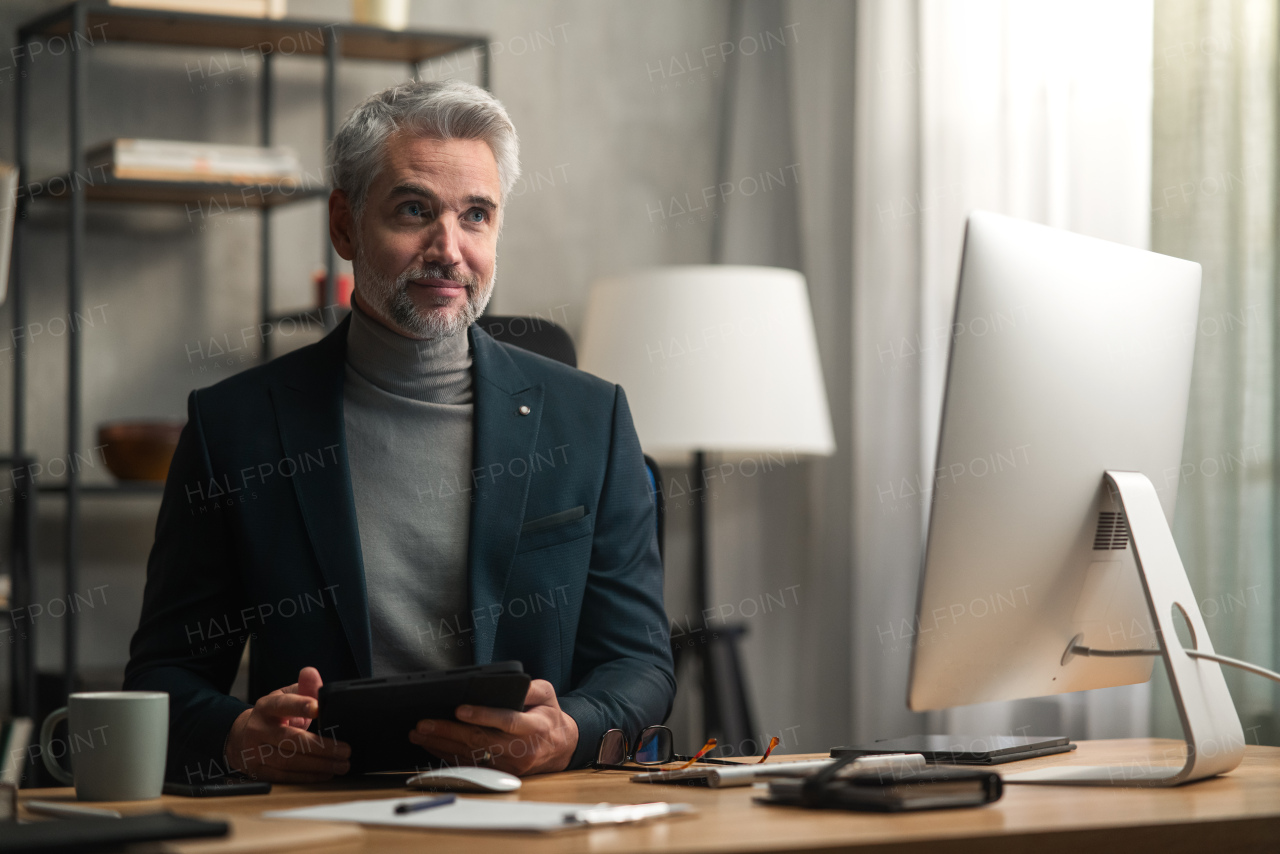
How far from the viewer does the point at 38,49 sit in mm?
2957

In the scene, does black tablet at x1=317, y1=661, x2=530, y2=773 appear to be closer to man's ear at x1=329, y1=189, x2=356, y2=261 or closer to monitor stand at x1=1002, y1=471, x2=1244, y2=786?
monitor stand at x1=1002, y1=471, x2=1244, y2=786

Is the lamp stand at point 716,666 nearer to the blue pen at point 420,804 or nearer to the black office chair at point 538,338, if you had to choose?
the black office chair at point 538,338

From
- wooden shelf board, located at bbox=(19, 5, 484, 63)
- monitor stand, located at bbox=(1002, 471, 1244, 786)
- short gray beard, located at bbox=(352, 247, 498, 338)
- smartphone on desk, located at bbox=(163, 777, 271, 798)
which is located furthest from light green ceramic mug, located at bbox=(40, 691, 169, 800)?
Result: wooden shelf board, located at bbox=(19, 5, 484, 63)

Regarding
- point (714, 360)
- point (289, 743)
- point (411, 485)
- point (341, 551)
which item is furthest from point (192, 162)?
point (289, 743)

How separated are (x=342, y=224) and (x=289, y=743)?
Answer: 78 centimetres

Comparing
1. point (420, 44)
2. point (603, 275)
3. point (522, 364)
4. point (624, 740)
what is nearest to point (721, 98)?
point (603, 275)

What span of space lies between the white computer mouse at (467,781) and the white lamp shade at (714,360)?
1713 mm

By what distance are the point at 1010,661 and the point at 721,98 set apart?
2687 millimetres

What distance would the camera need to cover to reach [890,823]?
3.16ft

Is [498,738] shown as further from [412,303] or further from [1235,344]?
[1235,344]

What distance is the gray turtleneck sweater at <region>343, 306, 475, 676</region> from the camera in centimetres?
159

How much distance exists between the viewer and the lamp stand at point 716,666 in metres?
3.05

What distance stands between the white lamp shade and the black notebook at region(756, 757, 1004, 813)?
5.80 feet

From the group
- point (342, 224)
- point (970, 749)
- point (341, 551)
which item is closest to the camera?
point (970, 749)
